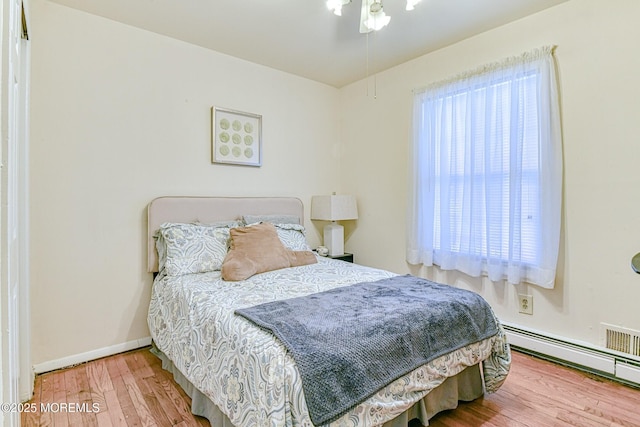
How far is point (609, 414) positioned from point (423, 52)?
2.92 m

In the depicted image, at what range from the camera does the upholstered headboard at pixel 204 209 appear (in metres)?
2.55

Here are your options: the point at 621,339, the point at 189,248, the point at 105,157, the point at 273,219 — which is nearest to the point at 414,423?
the point at 621,339

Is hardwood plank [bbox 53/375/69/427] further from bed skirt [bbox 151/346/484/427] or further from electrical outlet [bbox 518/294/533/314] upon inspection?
electrical outlet [bbox 518/294/533/314]

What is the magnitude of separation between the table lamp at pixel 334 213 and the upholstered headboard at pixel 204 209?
0.93 ft

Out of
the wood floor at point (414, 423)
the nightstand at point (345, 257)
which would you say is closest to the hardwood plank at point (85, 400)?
the wood floor at point (414, 423)

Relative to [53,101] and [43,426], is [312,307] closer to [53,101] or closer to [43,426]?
[43,426]

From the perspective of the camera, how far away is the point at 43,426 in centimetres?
168

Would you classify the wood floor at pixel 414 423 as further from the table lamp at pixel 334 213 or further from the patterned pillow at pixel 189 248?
the table lamp at pixel 334 213

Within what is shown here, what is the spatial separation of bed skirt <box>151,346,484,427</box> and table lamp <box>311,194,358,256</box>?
6.24 feet

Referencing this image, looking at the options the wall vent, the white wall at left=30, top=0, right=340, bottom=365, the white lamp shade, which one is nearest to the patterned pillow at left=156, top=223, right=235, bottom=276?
the white wall at left=30, top=0, right=340, bottom=365

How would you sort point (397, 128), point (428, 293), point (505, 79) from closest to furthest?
point (428, 293) < point (505, 79) < point (397, 128)

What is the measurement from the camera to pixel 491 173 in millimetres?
2586

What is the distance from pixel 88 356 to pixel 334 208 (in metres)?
2.38

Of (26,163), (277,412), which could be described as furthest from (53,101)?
(277,412)
